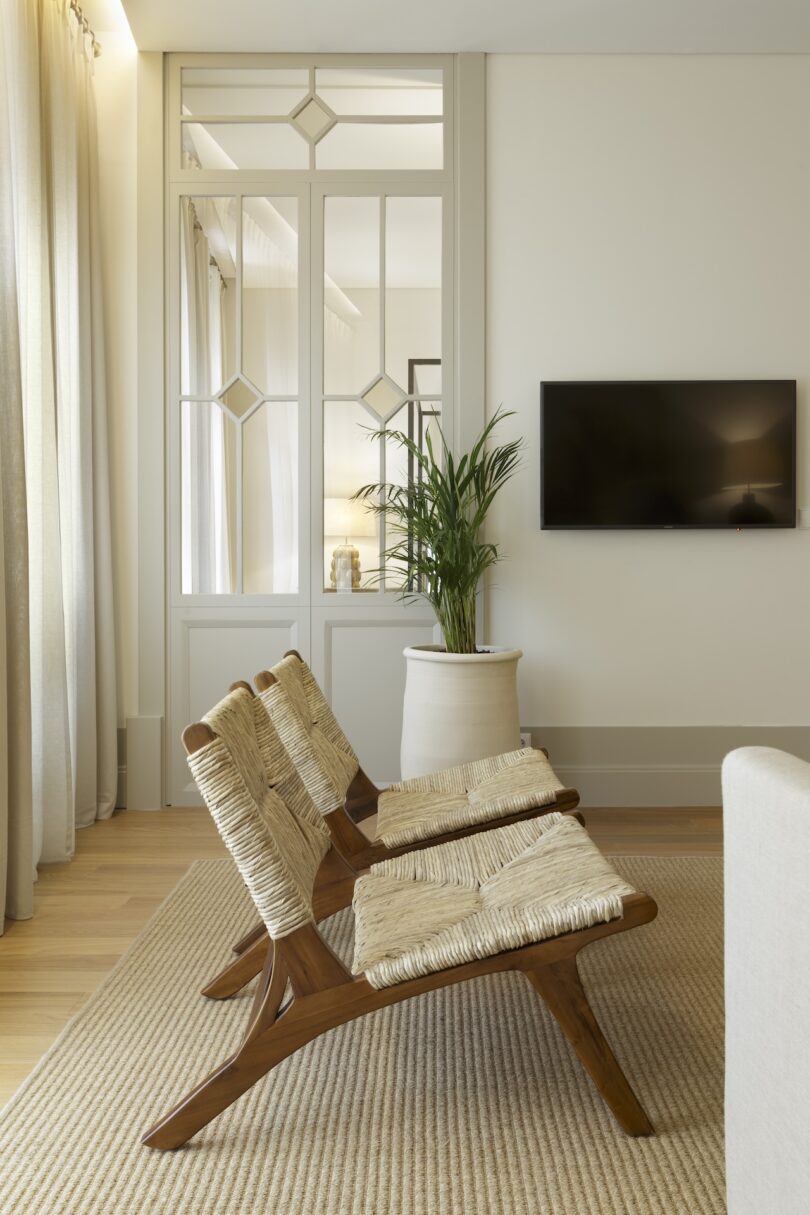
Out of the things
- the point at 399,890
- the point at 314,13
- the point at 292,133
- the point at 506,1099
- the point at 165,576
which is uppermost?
the point at 314,13

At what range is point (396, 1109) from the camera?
1973mm

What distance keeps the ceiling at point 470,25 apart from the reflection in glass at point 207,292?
2.09 feet

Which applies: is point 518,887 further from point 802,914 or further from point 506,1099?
point 802,914

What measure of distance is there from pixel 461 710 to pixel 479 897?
1.69 meters

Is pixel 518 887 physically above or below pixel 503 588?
below

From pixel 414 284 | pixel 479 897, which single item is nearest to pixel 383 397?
pixel 414 284

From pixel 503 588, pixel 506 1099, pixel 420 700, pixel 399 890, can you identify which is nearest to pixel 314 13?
pixel 503 588

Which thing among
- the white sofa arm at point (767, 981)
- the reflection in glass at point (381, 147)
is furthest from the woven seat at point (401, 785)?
the reflection in glass at point (381, 147)

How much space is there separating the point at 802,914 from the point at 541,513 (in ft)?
10.8

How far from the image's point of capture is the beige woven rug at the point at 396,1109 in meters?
1.70

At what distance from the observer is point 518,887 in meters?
2.04

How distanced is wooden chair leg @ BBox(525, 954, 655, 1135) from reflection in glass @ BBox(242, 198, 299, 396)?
3.06m

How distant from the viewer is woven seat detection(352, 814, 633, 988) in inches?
70.9

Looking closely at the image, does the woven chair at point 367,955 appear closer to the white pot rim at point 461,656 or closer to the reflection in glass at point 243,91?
the white pot rim at point 461,656
